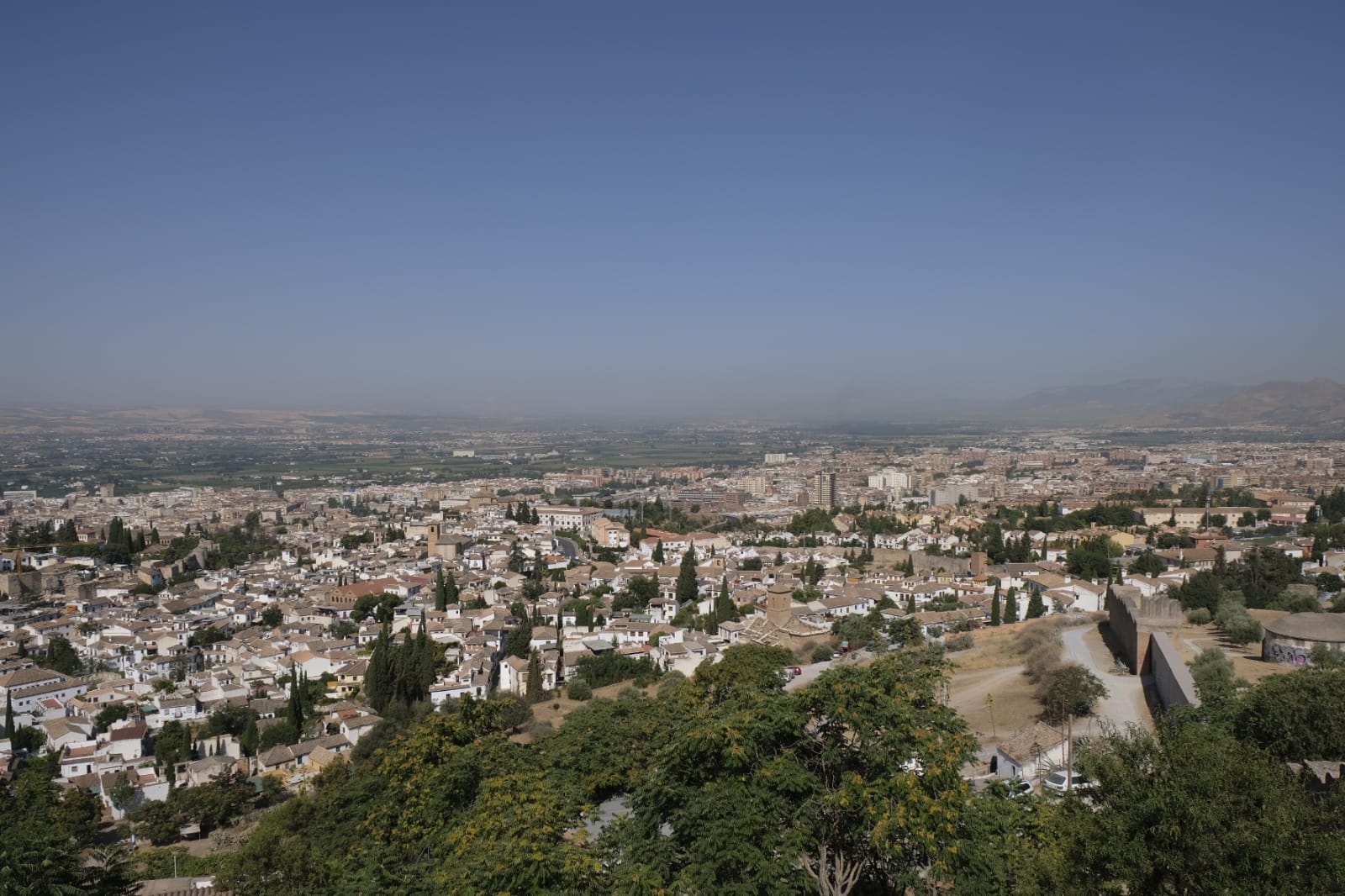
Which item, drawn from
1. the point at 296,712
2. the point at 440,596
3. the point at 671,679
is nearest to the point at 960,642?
the point at 671,679

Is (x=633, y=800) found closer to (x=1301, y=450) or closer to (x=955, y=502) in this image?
(x=955, y=502)

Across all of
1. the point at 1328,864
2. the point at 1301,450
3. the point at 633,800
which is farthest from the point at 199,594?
the point at 1301,450

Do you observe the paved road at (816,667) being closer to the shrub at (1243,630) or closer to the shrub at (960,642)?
the shrub at (960,642)

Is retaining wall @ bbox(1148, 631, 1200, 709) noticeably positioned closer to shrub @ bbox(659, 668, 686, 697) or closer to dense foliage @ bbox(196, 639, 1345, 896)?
dense foliage @ bbox(196, 639, 1345, 896)

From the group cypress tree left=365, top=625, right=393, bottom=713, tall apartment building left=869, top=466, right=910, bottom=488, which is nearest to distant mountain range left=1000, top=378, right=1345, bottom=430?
tall apartment building left=869, top=466, right=910, bottom=488

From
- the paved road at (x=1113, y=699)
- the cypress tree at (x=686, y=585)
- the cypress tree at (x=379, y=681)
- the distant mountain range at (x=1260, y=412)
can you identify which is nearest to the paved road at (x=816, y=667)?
the paved road at (x=1113, y=699)
